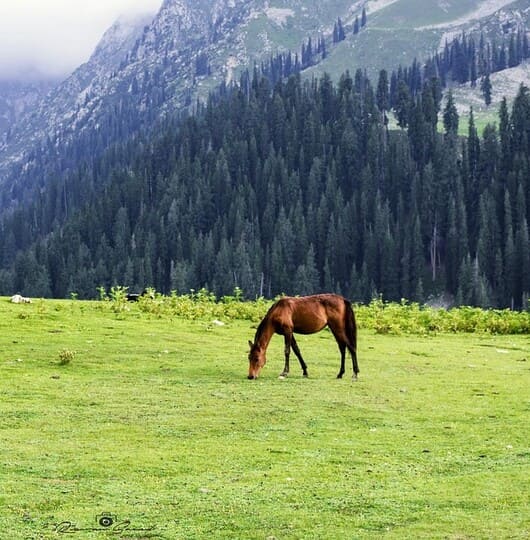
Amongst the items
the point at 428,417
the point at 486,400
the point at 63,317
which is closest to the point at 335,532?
the point at 428,417

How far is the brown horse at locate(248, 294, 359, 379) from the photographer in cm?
2327

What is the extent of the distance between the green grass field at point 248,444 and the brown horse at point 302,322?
88 centimetres

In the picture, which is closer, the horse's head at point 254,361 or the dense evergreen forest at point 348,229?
the horse's head at point 254,361

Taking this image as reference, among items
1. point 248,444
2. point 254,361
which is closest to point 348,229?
point 254,361

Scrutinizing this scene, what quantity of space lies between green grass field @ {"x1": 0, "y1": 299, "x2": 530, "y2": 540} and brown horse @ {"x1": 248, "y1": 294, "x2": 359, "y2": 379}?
877mm

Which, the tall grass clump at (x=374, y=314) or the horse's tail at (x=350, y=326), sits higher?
the horse's tail at (x=350, y=326)

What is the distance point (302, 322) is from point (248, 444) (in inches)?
334

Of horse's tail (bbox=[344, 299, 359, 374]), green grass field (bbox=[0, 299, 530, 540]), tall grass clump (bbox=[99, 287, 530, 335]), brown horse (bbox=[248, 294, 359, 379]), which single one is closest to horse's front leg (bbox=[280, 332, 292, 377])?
brown horse (bbox=[248, 294, 359, 379])

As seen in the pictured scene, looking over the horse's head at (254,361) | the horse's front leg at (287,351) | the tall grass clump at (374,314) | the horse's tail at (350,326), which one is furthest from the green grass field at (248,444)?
the tall grass clump at (374,314)

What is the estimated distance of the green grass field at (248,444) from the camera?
36.1ft

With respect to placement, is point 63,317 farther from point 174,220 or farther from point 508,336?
point 174,220

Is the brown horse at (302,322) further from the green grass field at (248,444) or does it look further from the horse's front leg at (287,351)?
the green grass field at (248,444)

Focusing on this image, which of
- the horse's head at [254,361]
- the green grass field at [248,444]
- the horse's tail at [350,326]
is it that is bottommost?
the green grass field at [248,444]

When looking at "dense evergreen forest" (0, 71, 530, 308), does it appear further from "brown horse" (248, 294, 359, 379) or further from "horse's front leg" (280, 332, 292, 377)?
"horse's front leg" (280, 332, 292, 377)
